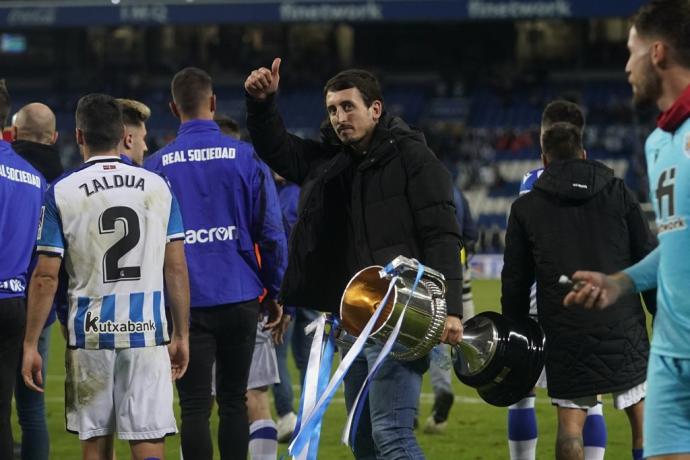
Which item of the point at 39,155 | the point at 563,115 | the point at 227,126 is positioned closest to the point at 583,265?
the point at 563,115

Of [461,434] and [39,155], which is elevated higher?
[39,155]

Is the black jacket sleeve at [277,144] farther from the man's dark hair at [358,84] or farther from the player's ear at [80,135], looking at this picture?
the player's ear at [80,135]

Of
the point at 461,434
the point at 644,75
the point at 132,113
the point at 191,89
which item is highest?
the point at 191,89

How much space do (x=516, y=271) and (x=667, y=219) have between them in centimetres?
226

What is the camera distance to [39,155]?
7.32 m

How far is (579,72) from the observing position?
38.5 meters

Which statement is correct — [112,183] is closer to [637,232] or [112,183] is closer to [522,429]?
[637,232]

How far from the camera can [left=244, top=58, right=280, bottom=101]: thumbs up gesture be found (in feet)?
17.4

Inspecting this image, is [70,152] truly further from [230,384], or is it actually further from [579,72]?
[230,384]

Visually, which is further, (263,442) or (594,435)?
(263,442)

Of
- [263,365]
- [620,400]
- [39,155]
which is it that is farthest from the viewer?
[263,365]

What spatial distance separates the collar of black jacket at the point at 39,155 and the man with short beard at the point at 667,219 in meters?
4.05

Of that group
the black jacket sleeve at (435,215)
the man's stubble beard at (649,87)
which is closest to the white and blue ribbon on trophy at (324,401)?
the black jacket sleeve at (435,215)

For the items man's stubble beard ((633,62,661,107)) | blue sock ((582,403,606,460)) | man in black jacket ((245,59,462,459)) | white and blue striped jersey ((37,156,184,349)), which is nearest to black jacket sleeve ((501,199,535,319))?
blue sock ((582,403,606,460))
